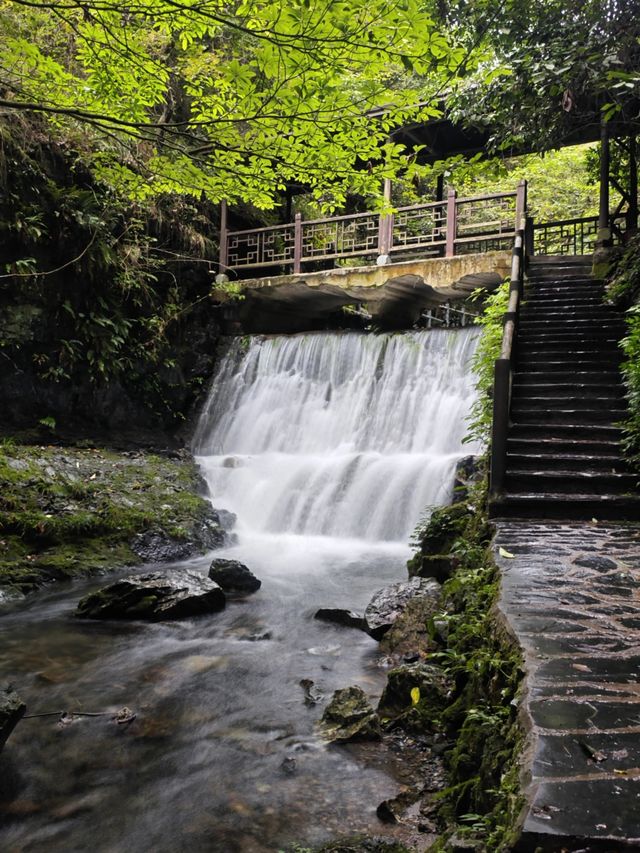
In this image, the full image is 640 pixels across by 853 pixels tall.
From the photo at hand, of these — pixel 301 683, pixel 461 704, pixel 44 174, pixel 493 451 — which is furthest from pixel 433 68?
pixel 44 174

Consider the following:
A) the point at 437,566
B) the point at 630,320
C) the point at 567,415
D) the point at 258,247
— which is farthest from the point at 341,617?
the point at 258,247

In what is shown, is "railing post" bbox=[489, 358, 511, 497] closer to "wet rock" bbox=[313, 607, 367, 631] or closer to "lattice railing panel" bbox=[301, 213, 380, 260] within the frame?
"wet rock" bbox=[313, 607, 367, 631]

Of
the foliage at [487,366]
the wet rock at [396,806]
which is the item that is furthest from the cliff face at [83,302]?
the wet rock at [396,806]

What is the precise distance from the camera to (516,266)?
10.2 m

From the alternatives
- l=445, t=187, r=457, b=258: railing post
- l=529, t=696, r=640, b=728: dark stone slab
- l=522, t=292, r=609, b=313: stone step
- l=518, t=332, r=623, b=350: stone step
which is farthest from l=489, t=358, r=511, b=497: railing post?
l=445, t=187, r=457, b=258: railing post

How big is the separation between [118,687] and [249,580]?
304cm

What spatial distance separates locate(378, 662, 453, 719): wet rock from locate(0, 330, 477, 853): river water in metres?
0.46

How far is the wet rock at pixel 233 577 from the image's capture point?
810cm

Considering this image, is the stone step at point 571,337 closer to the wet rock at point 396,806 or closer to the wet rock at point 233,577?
the wet rock at point 233,577

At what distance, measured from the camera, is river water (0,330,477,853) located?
3.46m

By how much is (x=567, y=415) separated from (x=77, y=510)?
282 inches

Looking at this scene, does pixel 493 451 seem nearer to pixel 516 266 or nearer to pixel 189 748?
pixel 189 748

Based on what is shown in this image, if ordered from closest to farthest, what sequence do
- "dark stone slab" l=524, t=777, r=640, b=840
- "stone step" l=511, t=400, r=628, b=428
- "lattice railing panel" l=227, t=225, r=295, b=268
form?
"dark stone slab" l=524, t=777, r=640, b=840, "stone step" l=511, t=400, r=628, b=428, "lattice railing panel" l=227, t=225, r=295, b=268

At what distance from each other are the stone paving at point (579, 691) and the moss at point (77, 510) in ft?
20.3
